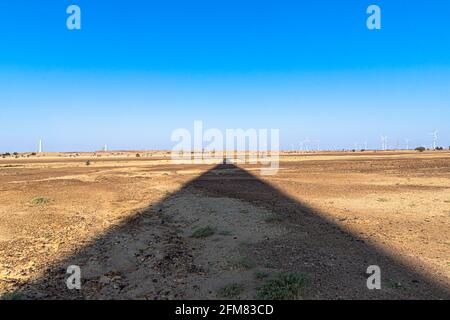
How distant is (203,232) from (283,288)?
13.2 ft

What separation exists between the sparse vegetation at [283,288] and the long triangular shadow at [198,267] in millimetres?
181

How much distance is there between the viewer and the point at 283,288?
5562 millimetres

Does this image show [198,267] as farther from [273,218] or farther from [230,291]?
[273,218]

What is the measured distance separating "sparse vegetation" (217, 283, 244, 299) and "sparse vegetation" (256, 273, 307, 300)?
0.99 ft

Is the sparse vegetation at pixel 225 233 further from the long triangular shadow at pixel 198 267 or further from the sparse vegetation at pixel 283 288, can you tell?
the sparse vegetation at pixel 283 288

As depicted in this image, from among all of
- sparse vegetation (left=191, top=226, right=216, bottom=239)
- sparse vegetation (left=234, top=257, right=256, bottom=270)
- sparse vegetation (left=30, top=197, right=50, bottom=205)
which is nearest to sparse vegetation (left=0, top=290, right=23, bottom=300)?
sparse vegetation (left=234, top=257, right=256, bottom=270)

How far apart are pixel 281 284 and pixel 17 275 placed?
188 inches

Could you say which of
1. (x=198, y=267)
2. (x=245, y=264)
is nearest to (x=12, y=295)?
(x=198, y=267)

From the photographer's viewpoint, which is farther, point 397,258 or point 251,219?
point 251,219

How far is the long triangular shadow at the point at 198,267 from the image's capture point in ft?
18.8

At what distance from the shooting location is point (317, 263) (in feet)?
22.5
